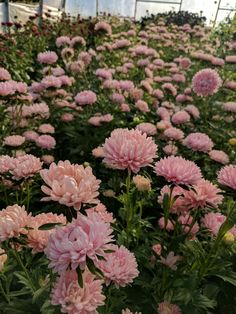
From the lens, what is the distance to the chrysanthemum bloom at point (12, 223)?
86 centimetres

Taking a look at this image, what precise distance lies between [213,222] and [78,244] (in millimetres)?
647

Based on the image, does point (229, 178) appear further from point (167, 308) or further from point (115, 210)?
point (115, 210)

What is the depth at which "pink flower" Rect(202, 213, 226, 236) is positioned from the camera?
1.16 meters

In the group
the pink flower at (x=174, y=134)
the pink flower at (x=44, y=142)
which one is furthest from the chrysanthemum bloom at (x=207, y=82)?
the pink flower at (x=44, y=142)

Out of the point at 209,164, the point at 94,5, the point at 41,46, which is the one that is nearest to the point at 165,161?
the point at 209,164

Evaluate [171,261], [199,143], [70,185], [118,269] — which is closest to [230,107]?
[199,143]

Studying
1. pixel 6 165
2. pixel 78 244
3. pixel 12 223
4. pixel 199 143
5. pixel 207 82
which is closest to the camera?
pixel 78 244

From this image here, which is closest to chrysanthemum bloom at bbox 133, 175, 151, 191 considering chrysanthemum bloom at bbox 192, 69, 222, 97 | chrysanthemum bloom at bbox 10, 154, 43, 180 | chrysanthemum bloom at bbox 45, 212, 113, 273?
chrysanthemum bloom at bbox 10, 154, 43, 180

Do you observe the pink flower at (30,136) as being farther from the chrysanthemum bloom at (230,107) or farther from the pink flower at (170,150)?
the chrysanthemum bloom at (230,107)

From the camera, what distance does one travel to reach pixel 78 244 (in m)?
0.65

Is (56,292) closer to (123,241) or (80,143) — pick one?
(123,241)

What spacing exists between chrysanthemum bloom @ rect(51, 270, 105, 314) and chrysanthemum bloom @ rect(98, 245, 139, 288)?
0.40ft

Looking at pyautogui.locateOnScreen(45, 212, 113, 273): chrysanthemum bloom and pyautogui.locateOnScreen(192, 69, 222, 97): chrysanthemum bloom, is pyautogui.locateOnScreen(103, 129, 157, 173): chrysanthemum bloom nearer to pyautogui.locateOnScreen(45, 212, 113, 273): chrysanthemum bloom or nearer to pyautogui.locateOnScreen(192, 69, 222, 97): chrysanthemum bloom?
pyautogui.locateOnScreen(45, 212, 113, 273): chrysanthemum bloom

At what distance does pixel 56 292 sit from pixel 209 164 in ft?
5.40
